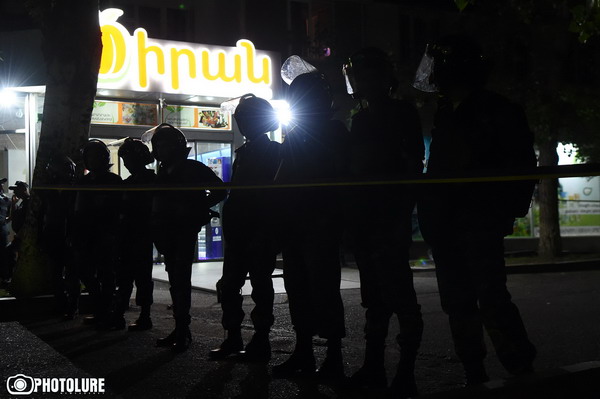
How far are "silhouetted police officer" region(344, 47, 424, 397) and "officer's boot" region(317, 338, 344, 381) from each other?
249mm

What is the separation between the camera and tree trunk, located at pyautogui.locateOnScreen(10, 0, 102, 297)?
8.89m

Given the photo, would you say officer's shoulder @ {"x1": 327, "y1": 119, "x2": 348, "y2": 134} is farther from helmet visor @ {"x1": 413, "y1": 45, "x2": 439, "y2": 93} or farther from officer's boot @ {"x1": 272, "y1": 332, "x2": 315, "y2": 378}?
officer's boot @ {"x1": 272, "y1": 332, "x2": 315, "y2": 378}

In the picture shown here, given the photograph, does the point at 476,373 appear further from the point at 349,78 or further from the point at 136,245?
the point at 136,245

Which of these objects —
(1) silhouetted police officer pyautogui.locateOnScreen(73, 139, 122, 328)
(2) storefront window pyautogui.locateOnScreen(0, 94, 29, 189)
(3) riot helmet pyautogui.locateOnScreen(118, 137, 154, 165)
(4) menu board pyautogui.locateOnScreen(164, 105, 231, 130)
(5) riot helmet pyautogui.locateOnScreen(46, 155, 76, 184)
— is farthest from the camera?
(4) menu board pyautogui.locateOnScreen(164, 105, 231, 130)

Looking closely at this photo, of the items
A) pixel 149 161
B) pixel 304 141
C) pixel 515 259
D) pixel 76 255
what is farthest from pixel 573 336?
pixel 515 259

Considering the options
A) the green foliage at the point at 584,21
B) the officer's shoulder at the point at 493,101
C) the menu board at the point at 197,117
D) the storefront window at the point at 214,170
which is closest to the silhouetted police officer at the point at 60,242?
the officer's shoulder at the point at 493,101

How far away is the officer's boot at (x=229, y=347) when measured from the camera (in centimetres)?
542

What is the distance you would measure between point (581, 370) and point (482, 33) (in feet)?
45.4

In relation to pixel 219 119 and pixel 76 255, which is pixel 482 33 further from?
pixel 76 255

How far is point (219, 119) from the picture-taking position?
56.3 feet

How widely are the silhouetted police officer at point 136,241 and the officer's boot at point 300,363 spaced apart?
7.45ft

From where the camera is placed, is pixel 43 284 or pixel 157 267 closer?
pixel 43 284

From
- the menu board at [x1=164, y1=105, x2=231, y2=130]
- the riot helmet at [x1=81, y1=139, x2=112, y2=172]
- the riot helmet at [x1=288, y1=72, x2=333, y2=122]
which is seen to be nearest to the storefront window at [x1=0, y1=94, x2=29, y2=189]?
the menu board at [x1=164, y1=105, x2=231, y2=130]

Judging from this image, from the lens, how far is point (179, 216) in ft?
19.5
